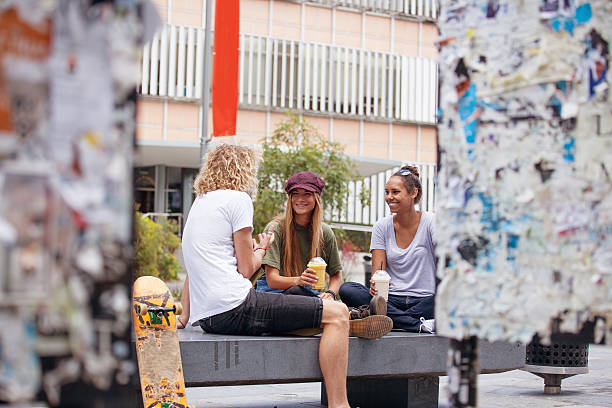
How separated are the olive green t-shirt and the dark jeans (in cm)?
19

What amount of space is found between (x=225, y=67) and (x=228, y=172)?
6.79 metres

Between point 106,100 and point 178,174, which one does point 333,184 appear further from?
point 106,100

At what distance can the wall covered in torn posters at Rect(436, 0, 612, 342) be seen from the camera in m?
1.71

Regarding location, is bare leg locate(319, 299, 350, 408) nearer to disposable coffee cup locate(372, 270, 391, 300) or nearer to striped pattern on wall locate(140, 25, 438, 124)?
disposable coffee cup locate(372, 270, 391, 300)

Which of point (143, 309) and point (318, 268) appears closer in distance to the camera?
point (143, 309)

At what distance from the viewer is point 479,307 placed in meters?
1.76

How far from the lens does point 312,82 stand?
28422 millimetres

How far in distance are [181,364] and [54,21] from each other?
9.31ft

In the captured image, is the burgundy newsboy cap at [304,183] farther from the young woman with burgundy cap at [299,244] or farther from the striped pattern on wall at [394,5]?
the striped pattern on wall at [394,5]

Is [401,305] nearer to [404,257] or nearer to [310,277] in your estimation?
[404,257]

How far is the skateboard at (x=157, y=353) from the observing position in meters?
3.75

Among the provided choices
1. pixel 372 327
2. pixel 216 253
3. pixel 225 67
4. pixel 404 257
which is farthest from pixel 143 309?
pixel 225 67

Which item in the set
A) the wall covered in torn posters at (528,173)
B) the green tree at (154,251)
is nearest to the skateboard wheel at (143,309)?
the wall covered in torn posters at (528,173)

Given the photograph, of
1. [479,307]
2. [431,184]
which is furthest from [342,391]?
[431,184]
